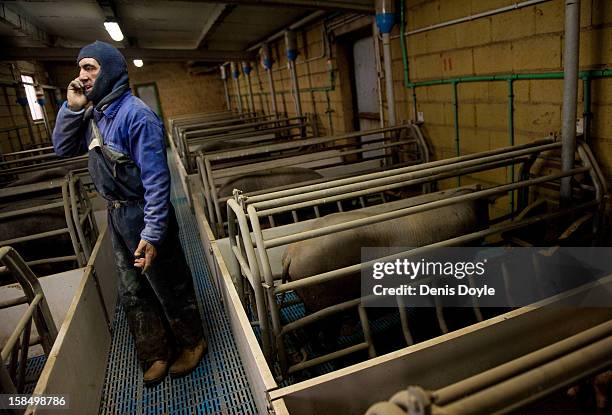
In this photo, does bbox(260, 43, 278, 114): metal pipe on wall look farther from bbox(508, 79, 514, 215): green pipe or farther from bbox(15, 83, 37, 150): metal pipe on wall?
bbox(508, 79, 514, 215): green pipe

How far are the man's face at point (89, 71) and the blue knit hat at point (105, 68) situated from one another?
0.02m

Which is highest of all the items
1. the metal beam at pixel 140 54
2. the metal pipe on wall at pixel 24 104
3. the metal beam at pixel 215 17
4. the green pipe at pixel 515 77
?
the metal beam at pixel 215 17

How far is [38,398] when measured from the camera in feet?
4.67

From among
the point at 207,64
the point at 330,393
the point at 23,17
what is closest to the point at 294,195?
the point at 330,393

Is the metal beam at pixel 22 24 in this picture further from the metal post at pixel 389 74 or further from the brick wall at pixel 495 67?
the brick wall at pixel 495 67

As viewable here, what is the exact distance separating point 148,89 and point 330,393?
15.6 metres

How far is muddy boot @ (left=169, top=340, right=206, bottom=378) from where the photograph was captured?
2.43m

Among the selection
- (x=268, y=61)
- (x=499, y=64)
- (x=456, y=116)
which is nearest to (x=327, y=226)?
(x=499, y=64)

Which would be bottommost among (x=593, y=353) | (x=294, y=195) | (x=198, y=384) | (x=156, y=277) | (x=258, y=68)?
(x=198, y=384)

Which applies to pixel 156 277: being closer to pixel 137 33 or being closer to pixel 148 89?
pixel 137 33

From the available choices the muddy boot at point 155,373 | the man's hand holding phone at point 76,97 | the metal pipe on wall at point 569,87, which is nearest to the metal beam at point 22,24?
the man's hand holding phone at point 76,97

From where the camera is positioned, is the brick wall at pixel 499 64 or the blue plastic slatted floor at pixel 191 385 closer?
the blue plastic slatted floor at pixel 191 385

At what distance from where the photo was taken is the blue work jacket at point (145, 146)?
2.06 m

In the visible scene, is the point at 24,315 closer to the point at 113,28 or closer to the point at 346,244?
the point at 346,244
